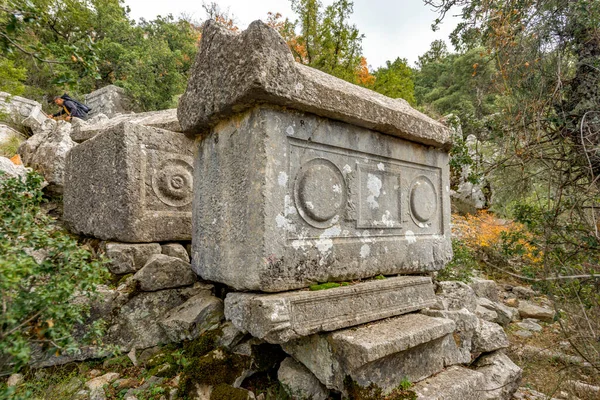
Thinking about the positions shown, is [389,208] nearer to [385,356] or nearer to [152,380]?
[385,356]

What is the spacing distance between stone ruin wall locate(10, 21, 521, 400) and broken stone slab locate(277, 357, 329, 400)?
15 millimetres

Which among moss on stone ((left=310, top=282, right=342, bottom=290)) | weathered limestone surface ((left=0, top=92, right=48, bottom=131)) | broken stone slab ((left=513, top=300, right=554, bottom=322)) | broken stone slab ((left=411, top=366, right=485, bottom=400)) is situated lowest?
broken stone slab ((left=513, top=300, right=554, bottom=322))

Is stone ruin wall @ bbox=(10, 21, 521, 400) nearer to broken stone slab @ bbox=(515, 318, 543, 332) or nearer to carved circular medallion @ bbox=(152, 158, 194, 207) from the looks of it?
carved circular medallion @ bbox=(152, 158, 194, 207)

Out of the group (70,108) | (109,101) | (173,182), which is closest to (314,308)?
(173,182)

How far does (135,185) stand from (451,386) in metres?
3.08

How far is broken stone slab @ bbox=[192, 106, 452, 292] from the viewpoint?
6.36ft

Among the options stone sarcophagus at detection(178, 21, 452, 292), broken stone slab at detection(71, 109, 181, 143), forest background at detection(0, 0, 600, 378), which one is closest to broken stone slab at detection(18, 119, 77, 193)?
broken stone slab at detection(71, 109, 181, 143)

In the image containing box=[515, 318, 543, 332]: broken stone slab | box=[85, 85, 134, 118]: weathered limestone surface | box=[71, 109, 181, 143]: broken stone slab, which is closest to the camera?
box=[71, 109, 181, 143]: broken stone slab

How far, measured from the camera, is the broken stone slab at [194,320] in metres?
2.27

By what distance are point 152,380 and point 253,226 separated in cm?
124

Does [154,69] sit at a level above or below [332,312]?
above

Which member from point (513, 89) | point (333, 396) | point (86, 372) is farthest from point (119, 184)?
point (513, 89)

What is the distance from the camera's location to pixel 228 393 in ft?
6.09

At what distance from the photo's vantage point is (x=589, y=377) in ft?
9.22
